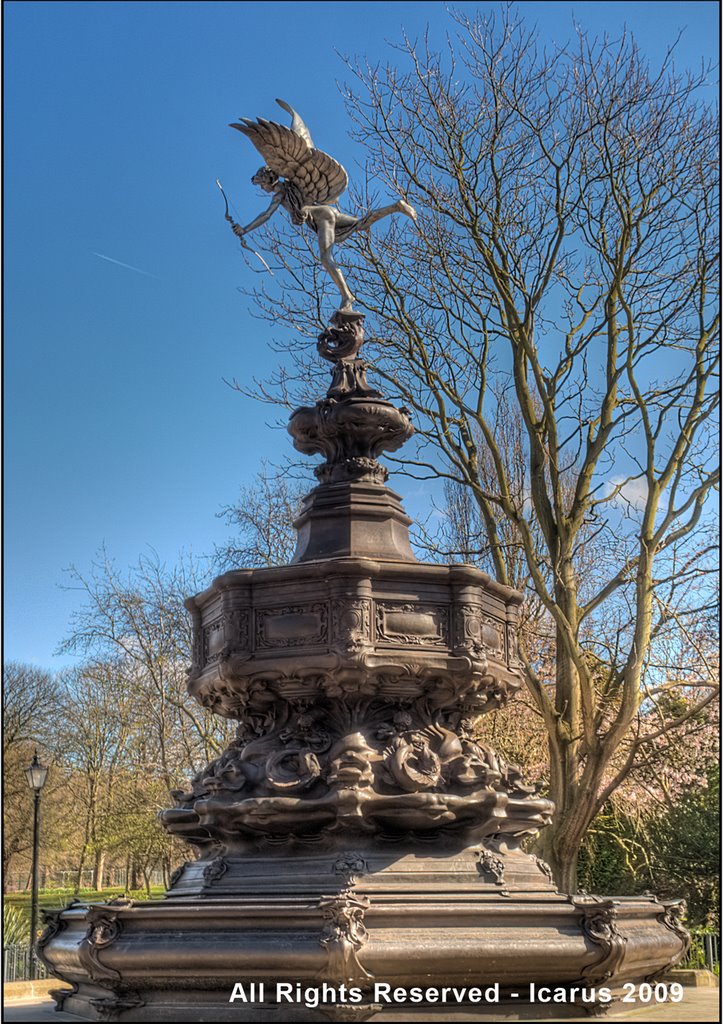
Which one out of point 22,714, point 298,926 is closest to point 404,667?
point 298,926

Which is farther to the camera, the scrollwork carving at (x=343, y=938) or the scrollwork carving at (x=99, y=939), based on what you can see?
the scrollwork carving at (x=99, y=939)

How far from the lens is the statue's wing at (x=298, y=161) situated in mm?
9398

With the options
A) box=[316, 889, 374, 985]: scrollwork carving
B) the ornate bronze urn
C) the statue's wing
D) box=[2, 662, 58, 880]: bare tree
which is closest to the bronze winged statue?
the statue's wing

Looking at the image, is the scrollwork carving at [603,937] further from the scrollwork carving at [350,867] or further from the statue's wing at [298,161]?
the statue's wing at [298,161]

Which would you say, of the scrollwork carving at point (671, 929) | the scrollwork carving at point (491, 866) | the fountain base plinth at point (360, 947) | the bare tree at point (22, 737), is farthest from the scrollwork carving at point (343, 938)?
the bare tree at point (22, 737)

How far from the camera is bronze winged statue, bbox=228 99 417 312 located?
30.9ft

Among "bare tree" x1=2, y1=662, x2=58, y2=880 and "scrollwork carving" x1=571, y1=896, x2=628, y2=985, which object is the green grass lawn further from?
"scrollwork carving" x1=571, y1=896, x2=628, y2=985

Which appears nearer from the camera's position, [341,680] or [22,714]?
[341,680]

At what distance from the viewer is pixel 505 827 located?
307 inches

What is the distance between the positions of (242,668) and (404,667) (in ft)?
3.52

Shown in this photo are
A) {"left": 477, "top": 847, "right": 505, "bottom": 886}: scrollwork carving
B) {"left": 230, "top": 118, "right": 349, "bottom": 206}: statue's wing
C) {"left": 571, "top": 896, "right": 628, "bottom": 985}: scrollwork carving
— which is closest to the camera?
{"left": 571, "top": 896, "right": 628, "bottom": 985}: scrollwork carving

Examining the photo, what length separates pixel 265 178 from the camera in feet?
31.8

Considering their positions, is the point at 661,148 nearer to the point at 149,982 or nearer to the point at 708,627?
the point at 708,627

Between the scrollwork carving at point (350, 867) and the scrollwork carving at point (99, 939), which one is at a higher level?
the scrollwork carving at point (350, 867)
